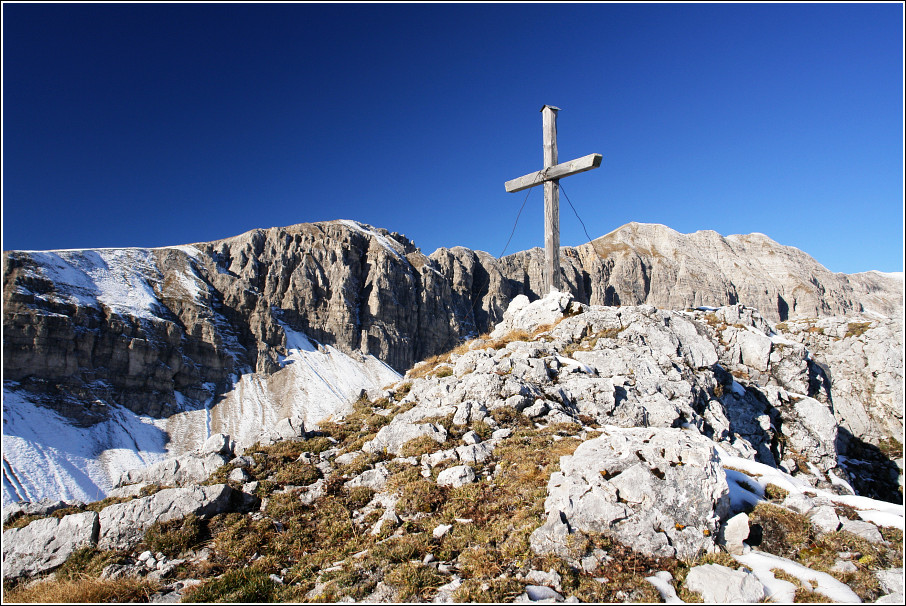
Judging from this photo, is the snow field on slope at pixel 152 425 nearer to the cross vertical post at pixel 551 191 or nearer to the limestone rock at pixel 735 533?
the cross vertical post at pixel 551 191

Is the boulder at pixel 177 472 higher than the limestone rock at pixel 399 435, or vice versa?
the limestone rock at pixel 399 435

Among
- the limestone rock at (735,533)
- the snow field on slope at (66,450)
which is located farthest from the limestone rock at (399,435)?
the snow field on slope at (66,450)

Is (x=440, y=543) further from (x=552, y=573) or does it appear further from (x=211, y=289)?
(x=211, y=289)

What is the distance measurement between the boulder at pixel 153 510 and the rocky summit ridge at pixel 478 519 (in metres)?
0.03

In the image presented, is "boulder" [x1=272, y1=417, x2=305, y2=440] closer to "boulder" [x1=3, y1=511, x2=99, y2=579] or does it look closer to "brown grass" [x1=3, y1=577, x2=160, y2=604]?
"boulder" [x1=3, y1=511, x2=99, y2=579]

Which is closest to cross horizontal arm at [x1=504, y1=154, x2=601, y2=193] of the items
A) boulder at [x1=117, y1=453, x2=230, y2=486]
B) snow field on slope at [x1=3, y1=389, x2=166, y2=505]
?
boulder at [x1=117, y1=453, x2=230, y2=486]

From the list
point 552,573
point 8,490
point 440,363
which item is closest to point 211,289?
point 8,490

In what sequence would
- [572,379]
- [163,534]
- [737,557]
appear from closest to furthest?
[737,557], [163,534], [572,379]

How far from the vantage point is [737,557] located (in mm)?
5984

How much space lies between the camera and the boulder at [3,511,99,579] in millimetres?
6707

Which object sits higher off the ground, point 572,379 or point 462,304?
point 462,304

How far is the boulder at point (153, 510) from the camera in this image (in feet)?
23.3

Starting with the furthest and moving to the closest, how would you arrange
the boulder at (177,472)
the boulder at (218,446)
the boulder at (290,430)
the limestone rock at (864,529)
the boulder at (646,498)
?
the boulder at (290,430)
the boulder at (218,446)
the boulder at (177,472)
the boulder at (646,498)
the limestone rock at (864,529)

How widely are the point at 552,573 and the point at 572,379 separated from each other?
8.49m
